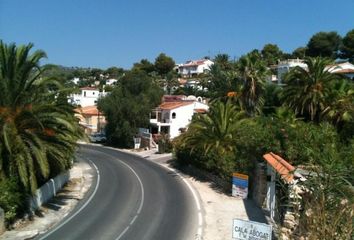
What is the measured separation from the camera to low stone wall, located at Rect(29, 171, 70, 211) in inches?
992

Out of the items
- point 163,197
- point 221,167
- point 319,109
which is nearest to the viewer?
point 163,197

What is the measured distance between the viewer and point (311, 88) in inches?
1608

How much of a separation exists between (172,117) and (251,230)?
64.6 metres

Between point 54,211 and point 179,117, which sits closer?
point 54,211

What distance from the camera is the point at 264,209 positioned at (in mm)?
26984

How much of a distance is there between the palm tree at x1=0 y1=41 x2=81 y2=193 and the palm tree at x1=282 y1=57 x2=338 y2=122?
2209 centimetres

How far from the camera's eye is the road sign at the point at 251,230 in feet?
27.8

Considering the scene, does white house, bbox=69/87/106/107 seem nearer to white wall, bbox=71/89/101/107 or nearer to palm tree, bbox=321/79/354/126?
white wall, bbox=71/89/101/107

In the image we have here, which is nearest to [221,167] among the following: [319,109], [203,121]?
[203,121]

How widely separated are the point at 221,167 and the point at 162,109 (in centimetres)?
4015

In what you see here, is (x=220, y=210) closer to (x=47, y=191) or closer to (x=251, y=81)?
(x=47, y=191)

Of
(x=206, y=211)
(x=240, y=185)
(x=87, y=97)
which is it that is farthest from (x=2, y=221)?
(x=87, y=97)

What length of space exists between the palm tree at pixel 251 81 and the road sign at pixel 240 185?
14.2 m

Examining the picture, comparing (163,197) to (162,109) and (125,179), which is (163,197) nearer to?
(125,179)
